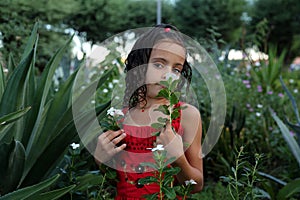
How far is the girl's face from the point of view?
4.19 ft

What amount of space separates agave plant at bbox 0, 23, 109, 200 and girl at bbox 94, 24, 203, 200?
30cm

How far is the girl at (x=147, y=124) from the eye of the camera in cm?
128

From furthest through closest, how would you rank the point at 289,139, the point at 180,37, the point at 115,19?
the point at 115,19, the point at 289,139, the point at 180,37

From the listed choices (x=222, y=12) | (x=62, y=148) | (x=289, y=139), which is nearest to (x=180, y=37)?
(x=62, y=148)

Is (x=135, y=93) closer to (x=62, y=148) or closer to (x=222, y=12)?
(x=62, y=148)

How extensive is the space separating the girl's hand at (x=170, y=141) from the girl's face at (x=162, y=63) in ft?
0.61

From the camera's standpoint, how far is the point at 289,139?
227 cm

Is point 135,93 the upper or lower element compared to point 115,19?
lower

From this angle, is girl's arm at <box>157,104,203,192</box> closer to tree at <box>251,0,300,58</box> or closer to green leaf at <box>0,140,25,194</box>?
green leaf at <box>0,140,25,194</box>

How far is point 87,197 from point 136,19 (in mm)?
15061

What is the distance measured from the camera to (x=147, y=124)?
4.40 ft

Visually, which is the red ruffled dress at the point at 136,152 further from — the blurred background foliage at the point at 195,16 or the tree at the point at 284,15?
Result: the tree at the point at 284,15

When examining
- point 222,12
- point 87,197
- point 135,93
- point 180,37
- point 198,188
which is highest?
point 222,12

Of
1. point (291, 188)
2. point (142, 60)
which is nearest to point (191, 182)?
point (142, 60)
